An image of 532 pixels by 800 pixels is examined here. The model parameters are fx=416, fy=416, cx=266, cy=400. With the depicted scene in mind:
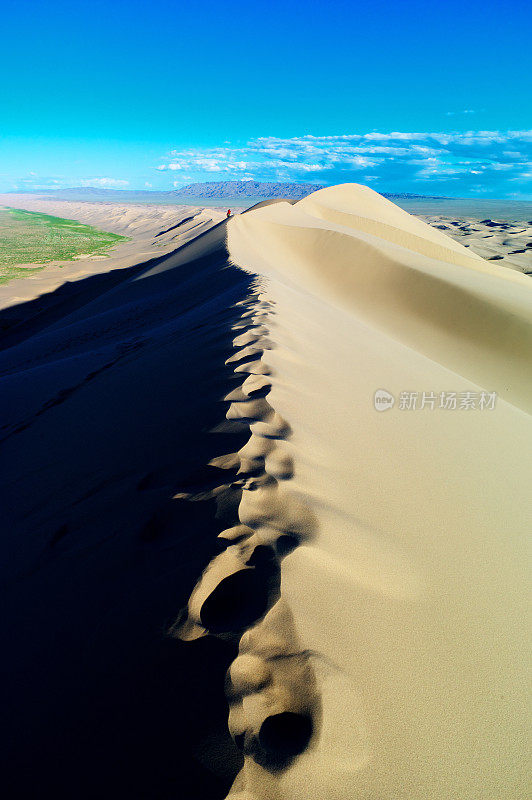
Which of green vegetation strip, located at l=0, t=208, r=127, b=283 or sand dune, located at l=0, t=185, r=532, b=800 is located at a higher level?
sand dune, located at l=0, t=185, r=532, b=800

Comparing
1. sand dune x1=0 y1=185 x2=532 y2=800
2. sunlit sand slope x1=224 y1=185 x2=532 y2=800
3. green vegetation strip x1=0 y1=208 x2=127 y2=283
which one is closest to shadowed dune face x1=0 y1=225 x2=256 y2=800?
sand dune x1=0 y1=185 x2=532 y2=800

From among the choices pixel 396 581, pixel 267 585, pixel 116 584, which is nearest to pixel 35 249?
pixel 116 584

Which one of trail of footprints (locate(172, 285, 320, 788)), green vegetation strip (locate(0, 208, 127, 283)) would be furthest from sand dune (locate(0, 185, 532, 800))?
green vegetation strip (locate(0, 208, 127, 283))

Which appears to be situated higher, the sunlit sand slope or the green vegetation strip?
the sunlit sand slope

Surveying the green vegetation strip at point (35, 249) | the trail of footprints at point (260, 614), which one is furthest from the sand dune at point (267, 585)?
the green vegetation strip at point (35, 249)

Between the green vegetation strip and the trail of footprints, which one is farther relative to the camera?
the green vegetation strip

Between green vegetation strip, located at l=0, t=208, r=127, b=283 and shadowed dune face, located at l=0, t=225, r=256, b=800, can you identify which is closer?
shadowed dune face, located at l=0, t=225, r=256, b=800

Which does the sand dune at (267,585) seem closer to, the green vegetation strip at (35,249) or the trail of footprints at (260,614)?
the trail of footprints at (260,614)

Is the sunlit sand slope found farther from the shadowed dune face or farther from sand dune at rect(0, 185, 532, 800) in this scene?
the shadowed dune face

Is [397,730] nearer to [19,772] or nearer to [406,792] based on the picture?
[406,792]

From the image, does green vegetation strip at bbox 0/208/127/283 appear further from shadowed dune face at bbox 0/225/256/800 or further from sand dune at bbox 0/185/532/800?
sand dune at bbox 0/185/532/800
